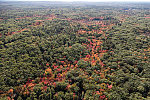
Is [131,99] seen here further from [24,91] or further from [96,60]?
[24,91]

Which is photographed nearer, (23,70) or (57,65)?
(23,70)

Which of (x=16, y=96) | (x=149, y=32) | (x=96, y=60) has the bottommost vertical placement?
(x=16, y=96)

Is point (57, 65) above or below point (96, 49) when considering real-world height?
below

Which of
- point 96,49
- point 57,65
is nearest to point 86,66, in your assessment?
point 57,65

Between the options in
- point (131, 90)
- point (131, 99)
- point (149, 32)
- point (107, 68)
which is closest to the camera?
point (131, 99)

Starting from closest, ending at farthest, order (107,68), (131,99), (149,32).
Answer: (131,99) < (107,68) < (149,32)

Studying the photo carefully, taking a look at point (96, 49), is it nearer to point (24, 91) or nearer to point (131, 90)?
point (131, 90)

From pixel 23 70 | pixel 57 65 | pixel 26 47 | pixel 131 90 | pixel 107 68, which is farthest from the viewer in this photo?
pixel 26 47

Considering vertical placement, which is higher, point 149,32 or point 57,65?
point 149,32

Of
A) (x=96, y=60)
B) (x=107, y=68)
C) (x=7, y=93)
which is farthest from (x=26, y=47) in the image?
(x=107, y=68)
